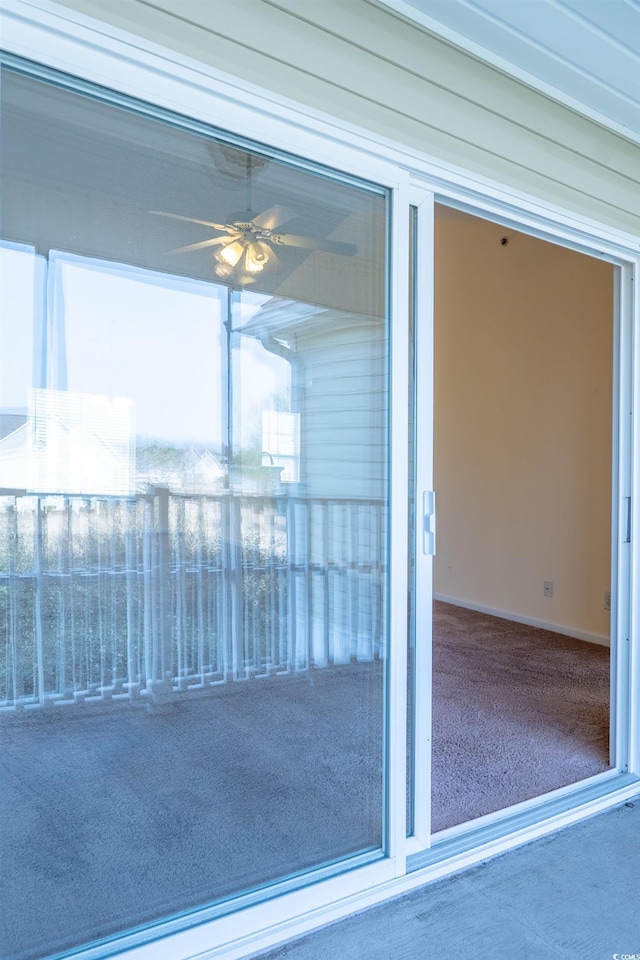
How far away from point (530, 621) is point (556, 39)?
4.29 m

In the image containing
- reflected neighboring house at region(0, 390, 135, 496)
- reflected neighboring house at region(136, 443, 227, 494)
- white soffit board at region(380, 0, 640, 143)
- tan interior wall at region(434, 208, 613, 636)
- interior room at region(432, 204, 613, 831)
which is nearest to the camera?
reflected neighboring house at region(0, 390, 135, 496)

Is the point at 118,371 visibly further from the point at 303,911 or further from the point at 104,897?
the point at 303,911

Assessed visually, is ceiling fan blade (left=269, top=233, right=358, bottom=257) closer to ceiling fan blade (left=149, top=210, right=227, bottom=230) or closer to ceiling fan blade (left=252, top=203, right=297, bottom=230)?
ceiling fan blade (left=252, top=203, right=297, bottom=230)

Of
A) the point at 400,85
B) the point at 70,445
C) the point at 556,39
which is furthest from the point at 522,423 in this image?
the point at 70,445

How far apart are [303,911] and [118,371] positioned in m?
1.49

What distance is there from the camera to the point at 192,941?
65.8 inches

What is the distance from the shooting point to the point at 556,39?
2.06m

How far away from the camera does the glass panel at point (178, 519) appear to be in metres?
1.42

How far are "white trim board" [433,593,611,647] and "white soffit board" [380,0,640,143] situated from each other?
11.3 feet

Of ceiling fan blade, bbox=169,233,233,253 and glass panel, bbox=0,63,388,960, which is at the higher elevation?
ceiling fan blade, bbox=169,233,233,253

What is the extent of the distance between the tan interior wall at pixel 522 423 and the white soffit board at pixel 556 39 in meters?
2.67

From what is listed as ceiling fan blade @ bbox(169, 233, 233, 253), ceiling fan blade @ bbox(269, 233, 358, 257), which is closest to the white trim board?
ceiling fan blade @ bbox(269, 233, 358, 257)

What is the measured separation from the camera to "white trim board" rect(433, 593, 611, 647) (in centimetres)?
488

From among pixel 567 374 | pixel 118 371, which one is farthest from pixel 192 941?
pixel 567 374
